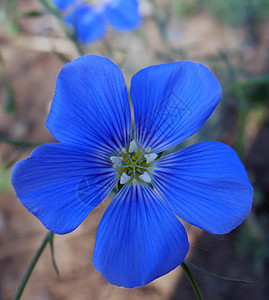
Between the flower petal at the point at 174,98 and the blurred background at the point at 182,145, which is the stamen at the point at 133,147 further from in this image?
the blurred background at the point at 182,145

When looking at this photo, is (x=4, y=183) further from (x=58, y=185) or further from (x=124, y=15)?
(x=58, y=185)

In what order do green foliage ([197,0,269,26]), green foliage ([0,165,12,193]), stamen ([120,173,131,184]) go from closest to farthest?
1. stamen ([120,173,131,184])
2. green foliage ([0,165,12,193])
3. green foliage ([197,0,269,26])

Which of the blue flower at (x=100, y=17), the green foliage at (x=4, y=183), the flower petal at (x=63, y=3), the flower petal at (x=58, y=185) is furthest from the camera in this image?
the green foliage at (x=4, y=183)

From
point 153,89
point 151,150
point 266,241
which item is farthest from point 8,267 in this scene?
point 153,89

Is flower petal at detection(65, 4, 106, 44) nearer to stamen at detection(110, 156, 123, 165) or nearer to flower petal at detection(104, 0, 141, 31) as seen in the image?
flower petal at detection(104, 0, 141, 31)

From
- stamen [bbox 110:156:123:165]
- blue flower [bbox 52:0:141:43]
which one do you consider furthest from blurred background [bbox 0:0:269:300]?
stamen [bbox 110:156:123:165]

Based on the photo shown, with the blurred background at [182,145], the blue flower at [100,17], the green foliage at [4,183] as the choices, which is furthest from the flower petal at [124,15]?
the green foliage at [4,183]

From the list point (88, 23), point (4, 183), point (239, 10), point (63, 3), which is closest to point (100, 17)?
point (88, 23)

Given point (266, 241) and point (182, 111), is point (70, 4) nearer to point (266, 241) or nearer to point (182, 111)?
point (182, 111)
